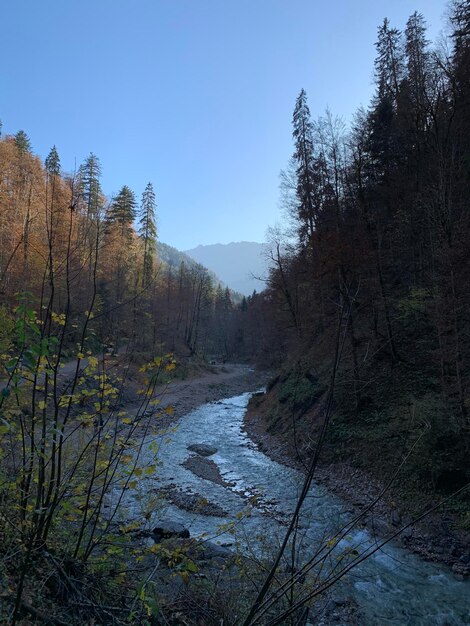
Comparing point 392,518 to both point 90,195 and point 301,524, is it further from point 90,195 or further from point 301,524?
point 90,195

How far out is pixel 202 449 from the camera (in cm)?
1577

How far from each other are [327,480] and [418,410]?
3.79 meters

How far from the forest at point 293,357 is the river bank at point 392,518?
0.92ft

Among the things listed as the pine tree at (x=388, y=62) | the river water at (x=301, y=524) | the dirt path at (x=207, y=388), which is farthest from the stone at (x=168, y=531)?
the pine tree at (x=388, y=62)

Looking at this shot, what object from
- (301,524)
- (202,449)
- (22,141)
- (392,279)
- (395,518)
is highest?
(22,141)

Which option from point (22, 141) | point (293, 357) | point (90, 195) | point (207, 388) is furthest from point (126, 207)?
point (90, 195)

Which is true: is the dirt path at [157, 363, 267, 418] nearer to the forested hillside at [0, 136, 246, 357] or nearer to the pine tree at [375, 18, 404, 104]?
the forested hillside at [0, 136, 246, 357]

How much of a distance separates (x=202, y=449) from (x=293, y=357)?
351 inches

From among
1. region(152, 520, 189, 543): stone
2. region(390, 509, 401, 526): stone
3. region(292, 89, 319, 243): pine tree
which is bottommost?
region(390, 509, 401, 526): stone

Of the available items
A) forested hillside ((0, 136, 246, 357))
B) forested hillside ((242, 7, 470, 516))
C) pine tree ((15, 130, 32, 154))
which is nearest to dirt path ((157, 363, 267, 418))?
forested hillside ((0, 136, 246, 357))

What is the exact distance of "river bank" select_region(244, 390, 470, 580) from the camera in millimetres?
7480

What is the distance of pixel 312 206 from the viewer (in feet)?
72.7

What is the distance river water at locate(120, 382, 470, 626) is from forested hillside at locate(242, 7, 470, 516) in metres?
1.79

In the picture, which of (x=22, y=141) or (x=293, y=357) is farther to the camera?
(x=22, y=141)
